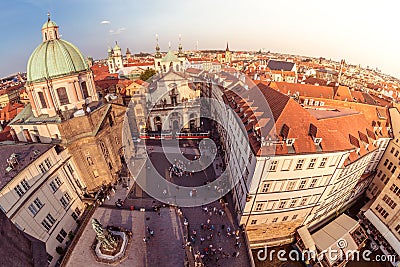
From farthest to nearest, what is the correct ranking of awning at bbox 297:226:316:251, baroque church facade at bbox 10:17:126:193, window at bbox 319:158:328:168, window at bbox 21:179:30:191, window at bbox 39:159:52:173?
baroque church facade at bbox 10:17:126:193, awning at bbox 297:226:316:251, window at bbox 39:159:52:173, window at bbox 21:179:30:191, window at bbox 319:158:328:168

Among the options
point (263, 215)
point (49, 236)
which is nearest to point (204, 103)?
point (263, 215)

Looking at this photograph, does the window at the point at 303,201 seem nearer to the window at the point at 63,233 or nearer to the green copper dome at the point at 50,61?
the window at the point at 63,233

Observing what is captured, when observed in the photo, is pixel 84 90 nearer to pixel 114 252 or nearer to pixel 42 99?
pixel 42 99

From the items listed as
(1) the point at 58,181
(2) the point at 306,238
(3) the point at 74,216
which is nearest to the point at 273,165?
(2) the point at 306,238

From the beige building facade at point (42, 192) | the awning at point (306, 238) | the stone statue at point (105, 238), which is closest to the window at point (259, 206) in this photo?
the awning at point (306, 238)

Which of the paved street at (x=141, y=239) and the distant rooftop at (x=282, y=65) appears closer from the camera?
the paved street at (x=141, y=239)

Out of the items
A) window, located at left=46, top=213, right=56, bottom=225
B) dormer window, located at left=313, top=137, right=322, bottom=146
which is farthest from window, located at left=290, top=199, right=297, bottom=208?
window, located at left=46, top=213, right=56, bottom=225

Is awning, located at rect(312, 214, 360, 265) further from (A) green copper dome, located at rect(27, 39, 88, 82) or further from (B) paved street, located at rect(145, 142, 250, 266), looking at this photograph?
(A) green copper dome, located at rect(27, 39, 88, 82)
